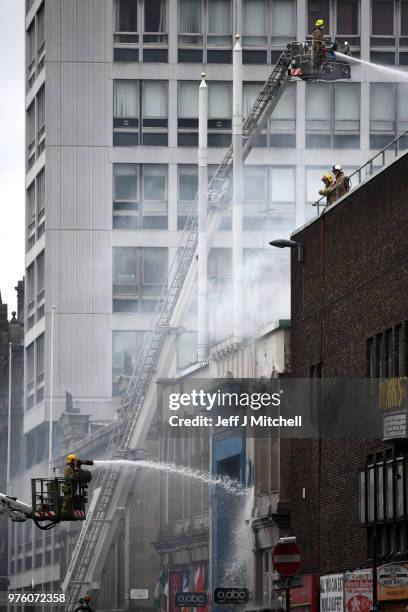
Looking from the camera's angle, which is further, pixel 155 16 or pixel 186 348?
pixel 155 16

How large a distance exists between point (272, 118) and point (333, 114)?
3682 millimetres

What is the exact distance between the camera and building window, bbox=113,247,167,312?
4737 inches

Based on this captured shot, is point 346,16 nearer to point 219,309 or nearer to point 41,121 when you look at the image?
point 41,121

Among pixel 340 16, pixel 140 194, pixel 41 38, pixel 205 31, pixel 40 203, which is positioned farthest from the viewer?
pixel 40 203

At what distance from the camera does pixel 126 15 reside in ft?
400

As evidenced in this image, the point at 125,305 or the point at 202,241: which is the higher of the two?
the point at 125,305

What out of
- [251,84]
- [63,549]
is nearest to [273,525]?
[63,549]

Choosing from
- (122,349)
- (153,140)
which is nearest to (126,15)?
(153,140)

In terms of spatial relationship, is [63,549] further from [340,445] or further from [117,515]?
[340,445]

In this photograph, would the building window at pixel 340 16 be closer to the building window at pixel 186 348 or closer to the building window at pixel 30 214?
the building window at pixel 186 348

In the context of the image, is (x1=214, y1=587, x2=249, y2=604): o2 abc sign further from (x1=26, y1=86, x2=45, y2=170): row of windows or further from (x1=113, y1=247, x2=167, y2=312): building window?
(x1=26, y1=86, x2=45, y2=170): row of windows

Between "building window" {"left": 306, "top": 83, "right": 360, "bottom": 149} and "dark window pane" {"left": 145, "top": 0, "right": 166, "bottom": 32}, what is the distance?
9.90 metres

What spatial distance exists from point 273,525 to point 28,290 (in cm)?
6191
